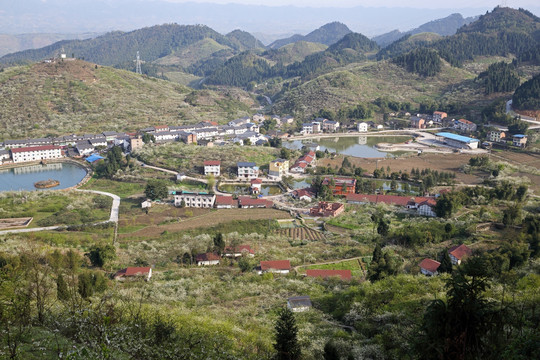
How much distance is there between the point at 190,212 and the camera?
1007 inches

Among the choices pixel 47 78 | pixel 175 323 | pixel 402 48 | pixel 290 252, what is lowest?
pixel 290 252

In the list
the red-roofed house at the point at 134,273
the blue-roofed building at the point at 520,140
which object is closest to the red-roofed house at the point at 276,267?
the red-roofed house at the point at 134,273

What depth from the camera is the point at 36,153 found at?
123ft

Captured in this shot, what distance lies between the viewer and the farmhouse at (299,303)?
13.2m

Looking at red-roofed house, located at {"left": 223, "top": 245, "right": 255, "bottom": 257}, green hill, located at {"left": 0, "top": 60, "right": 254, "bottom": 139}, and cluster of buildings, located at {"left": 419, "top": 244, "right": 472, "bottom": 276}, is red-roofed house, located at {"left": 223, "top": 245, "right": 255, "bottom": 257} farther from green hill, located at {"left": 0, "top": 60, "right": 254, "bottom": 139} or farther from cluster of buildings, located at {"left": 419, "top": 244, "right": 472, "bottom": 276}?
green hill, located at {"left": 0, "top": 60, "right": 254, "bottom": 139}

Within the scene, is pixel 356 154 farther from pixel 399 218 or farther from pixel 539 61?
pixel 539 61

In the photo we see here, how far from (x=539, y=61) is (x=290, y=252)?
60.1 metres

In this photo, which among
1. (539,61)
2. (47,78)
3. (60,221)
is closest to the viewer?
(60,221)

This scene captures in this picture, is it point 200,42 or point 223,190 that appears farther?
point 200,42

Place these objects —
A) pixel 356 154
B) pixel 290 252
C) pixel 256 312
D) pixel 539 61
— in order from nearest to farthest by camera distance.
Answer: pixel 256 312
pixel 290 252
pixel 356 154
pixel 539 61

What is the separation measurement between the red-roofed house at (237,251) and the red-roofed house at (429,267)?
283 inches

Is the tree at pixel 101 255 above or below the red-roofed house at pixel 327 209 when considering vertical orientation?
above

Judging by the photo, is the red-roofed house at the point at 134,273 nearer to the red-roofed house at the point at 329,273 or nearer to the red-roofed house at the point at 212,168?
the red-roofed house at the point at 329,273

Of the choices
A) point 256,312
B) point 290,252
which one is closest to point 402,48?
point 290,252
